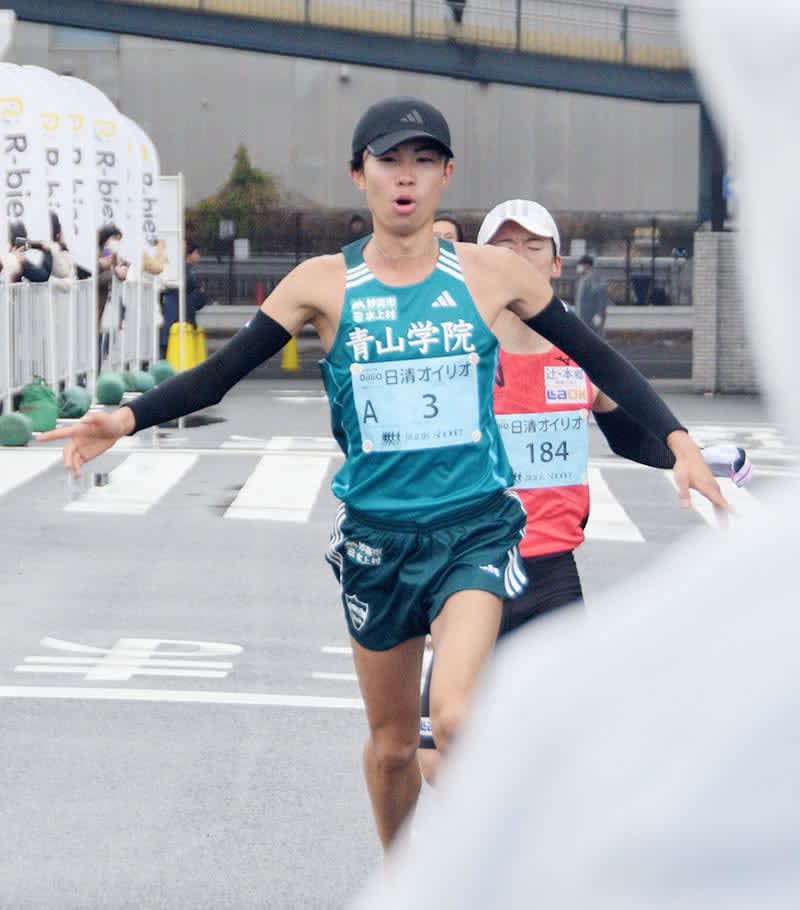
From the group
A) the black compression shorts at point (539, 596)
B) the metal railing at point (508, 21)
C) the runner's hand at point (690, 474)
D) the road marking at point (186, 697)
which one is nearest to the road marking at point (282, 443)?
the road marking at point (186, 697)

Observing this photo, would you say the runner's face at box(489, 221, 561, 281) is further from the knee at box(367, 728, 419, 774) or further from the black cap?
the knee at box(367, 728, 419, 774)

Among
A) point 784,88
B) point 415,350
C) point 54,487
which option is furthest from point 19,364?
point 784,88

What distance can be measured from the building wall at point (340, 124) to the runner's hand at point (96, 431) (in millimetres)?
43864

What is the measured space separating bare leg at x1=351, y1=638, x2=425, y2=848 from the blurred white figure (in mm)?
3536

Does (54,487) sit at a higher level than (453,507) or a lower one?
lower

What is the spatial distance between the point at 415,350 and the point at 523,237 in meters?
1.04

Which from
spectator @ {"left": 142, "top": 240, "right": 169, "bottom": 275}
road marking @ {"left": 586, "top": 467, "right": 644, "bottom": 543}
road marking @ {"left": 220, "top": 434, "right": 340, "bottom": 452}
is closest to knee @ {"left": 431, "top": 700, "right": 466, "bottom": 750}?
road marking @ {"left": 586, "top": 467, "right": 644, "bottom": 543}

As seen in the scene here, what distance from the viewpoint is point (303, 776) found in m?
6.32

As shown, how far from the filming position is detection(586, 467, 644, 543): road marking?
40.9ft

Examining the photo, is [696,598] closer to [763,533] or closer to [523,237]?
[763,533]

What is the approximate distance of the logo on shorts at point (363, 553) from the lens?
14.8ft

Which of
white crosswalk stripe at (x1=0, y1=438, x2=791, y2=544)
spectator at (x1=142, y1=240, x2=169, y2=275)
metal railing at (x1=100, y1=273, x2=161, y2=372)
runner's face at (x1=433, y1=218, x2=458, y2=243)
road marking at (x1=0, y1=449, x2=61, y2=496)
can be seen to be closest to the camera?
runner's face at (x1=433, y1=218, x2=458, y2=243)

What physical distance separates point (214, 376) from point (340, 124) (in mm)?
44898

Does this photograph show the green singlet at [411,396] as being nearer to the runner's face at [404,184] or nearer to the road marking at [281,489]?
the runner's face at [404,184]
